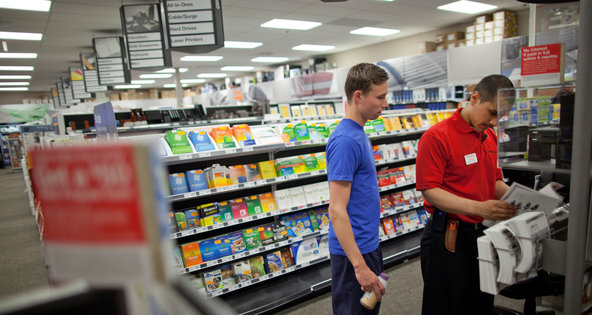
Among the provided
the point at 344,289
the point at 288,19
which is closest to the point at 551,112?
the point at 344,289

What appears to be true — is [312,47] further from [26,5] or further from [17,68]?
[17,68]

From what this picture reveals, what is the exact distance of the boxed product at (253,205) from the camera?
3.52 meters

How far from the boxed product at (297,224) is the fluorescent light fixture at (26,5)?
17.5 feet

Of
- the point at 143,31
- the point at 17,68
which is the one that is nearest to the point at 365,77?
the point at 143,31

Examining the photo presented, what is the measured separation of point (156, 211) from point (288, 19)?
8.01m

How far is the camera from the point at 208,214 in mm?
3309

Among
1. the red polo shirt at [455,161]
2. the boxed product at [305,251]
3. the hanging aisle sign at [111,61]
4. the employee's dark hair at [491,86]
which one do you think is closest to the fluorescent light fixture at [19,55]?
the hanging aisle sign at [111,61]

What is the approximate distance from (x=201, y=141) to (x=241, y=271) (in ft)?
4.51

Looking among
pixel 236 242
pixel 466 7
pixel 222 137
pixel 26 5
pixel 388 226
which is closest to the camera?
pixel 222 137

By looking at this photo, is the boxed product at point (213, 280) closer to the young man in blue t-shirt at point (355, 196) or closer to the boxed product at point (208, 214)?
the boxed product at point (208, 214)

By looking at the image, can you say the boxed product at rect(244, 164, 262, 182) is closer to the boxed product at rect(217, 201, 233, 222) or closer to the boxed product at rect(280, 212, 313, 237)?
the boxed product at rect(217, 201, 233, 222)

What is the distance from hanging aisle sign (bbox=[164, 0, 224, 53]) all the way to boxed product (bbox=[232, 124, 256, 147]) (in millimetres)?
1715

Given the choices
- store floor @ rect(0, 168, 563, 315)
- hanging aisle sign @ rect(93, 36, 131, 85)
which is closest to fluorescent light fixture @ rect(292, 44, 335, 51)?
hanging aisle sign @ rect(93, 36, 131, 85)

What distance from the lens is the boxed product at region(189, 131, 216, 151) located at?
3.16 meters
